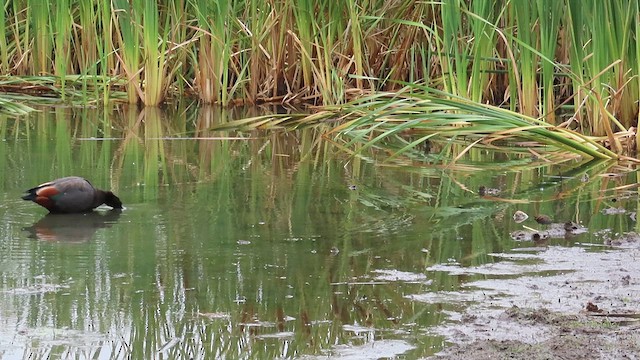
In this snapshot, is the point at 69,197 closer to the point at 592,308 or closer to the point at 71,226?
the point at 71,226

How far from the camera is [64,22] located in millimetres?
10125

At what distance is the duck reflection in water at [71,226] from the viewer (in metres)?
4.54

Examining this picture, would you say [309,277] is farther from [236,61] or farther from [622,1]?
[236,61]

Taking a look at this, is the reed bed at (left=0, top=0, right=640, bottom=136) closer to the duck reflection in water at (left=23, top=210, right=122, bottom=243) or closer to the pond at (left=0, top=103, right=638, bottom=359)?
the pond at (left=0, top=103, right=638, bottom=359)

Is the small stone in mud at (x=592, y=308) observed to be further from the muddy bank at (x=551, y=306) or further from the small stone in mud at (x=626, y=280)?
the small stone in mud at (x=626, y=280)

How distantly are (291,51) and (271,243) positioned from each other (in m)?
5.84

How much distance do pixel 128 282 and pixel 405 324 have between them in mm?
995

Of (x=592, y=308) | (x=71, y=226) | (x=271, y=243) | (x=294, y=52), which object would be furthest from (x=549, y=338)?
(x=294, y=52)

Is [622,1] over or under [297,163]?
over

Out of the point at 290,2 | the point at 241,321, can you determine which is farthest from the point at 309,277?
the point at 290,2

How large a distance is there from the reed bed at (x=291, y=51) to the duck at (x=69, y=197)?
10.7 feet

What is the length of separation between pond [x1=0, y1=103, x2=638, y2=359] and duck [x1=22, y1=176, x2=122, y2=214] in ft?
0.20

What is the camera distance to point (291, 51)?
10094mm

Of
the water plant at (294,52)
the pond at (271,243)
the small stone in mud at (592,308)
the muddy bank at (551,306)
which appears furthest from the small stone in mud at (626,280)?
the water plant at (294,52)
